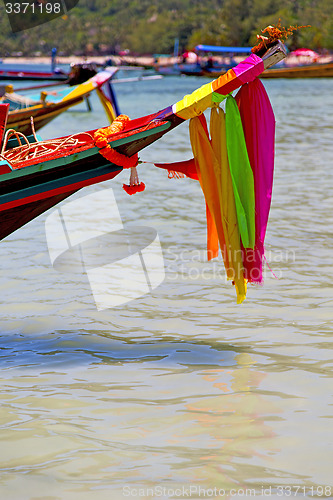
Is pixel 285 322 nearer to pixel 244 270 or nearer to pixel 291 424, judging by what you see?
pixel 244 270

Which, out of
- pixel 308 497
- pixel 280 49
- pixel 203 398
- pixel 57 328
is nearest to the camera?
pixel 308 497

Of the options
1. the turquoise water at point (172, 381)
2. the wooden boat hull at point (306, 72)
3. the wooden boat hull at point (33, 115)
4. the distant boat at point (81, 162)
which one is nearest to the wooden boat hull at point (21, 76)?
the wooden boat hull at point (33, 115)

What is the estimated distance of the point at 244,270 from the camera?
3.68m

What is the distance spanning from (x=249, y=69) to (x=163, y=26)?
402ft

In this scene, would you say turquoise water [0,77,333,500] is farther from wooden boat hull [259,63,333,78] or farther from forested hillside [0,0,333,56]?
forested hillside [0,0,333,56]

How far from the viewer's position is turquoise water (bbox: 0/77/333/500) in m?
2.58

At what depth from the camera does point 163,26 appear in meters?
120

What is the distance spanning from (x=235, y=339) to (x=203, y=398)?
0.83 meters

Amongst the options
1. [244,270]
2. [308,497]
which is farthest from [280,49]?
[308,497]

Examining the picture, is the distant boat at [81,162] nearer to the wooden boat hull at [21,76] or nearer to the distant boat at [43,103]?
the distant boat at [43,103]

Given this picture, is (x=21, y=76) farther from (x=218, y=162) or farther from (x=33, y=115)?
(x=218, y=162)

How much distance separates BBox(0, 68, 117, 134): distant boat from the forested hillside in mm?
59592

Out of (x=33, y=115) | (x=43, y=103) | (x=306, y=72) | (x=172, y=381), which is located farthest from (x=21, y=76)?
(x=306, y=72)

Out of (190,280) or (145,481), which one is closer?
(145,481)
